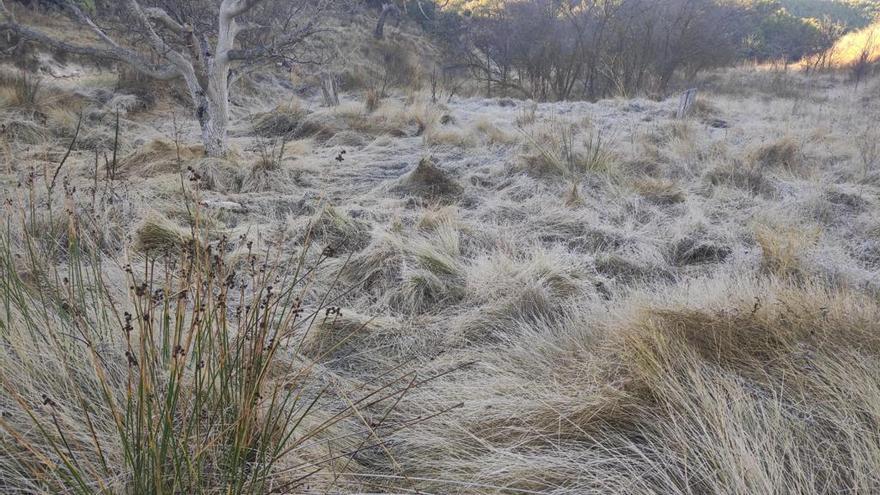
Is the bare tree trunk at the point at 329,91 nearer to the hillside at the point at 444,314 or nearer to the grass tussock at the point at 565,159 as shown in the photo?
the hillside at the point at 444,314

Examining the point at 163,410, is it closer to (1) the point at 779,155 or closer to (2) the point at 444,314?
(2) the point at 444,314

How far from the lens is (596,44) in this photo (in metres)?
11.6

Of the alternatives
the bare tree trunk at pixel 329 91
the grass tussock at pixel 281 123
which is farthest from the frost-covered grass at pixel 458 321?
the bare tree trunk at pixel 329 91

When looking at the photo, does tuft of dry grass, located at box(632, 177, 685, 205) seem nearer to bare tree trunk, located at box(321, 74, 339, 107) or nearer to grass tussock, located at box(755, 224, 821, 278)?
grass tussock, located at box(755, 224, 821, 278)

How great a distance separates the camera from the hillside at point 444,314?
3.45 ft

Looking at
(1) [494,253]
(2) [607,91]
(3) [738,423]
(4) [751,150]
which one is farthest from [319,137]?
(2) [607,91]

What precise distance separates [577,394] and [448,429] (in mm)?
388

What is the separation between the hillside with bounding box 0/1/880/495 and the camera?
1052 millimetres

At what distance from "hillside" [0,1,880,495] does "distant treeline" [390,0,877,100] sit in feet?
20.6

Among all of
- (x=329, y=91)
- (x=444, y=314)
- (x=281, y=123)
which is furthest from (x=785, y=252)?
(x=329, y=91)

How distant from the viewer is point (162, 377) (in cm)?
123

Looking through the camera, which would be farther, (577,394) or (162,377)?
(577,394)

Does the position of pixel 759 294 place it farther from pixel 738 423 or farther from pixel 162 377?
pixel 162 377

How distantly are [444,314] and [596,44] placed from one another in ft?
37.9
